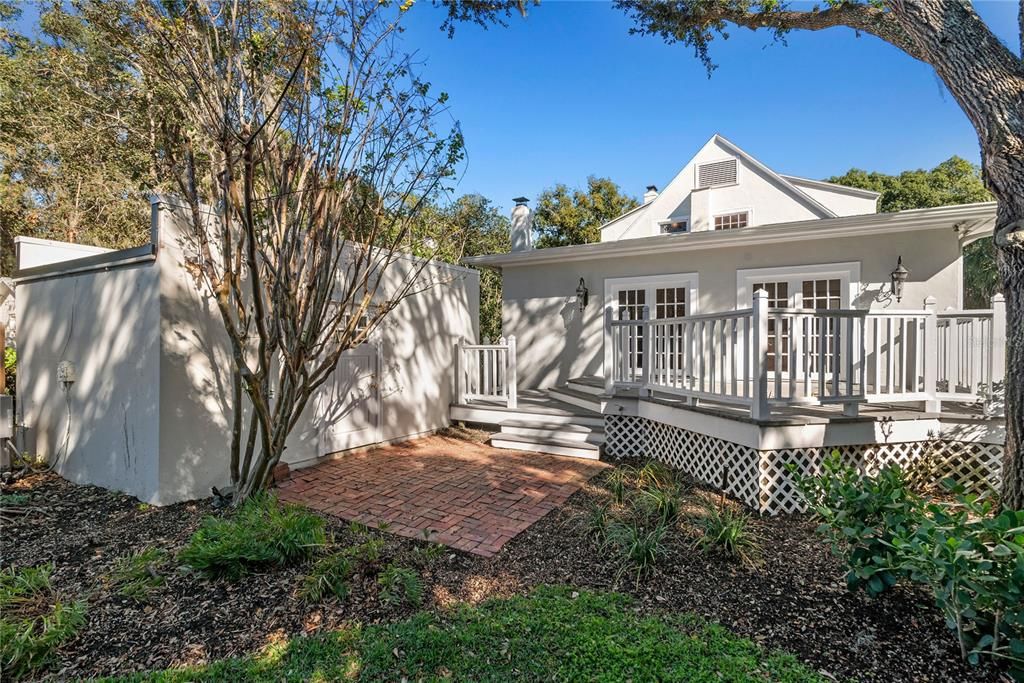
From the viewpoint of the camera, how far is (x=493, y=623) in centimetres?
254

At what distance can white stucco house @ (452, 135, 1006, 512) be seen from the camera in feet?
14.0

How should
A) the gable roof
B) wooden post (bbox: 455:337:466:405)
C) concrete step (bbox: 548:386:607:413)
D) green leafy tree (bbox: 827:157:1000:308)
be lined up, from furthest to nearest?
green leafy tree (bbox: 827:157:1000:308), the gable roof, wooden post (bbox: 455:337:466:405), concrete step (bbox: 548:386:607:413)

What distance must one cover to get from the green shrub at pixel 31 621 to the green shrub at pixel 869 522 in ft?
13.6

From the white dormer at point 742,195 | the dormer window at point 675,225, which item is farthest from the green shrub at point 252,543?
the dormer window at point 675,225

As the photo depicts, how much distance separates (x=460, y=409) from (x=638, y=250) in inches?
155

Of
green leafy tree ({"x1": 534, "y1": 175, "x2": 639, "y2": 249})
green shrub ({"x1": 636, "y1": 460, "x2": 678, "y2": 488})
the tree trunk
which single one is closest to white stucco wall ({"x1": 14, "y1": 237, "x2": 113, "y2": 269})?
green shrub ({"x1": 636, "y1": 460, "x2": 678, "y2": 488})

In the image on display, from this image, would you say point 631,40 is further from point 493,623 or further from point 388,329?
point 493,623

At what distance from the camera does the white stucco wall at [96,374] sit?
13.9ft

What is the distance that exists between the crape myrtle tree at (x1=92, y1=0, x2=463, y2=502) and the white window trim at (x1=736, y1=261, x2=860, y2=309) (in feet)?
16.2

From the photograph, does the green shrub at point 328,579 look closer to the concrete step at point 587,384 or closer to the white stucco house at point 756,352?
the white stucco house at point 756,352

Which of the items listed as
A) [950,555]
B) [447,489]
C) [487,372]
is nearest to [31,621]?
[447,489]

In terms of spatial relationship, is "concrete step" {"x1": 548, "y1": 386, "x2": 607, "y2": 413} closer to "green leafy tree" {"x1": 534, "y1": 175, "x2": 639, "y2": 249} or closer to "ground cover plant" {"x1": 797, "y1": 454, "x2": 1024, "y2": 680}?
"ground cover plant" {"x1": 797, "y1": 454, "x2": 1024, "y2": 680}

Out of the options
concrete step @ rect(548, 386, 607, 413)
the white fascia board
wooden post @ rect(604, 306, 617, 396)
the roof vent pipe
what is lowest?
concrete step @ rect(548, 386, 607, 413)

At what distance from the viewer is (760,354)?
4.11 m
